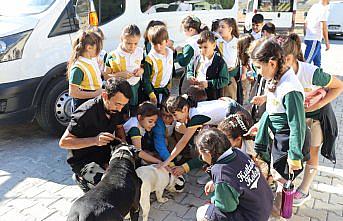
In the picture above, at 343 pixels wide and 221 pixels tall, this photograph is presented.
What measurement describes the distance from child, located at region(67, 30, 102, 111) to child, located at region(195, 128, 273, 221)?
171 centimetres

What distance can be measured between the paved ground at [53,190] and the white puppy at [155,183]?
99 millimetres

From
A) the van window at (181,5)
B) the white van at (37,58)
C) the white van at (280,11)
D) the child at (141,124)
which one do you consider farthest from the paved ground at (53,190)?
the white van at (280,11)

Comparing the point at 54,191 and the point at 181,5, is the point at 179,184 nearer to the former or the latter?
the point at 54,191

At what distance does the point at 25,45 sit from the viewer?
4.25 m

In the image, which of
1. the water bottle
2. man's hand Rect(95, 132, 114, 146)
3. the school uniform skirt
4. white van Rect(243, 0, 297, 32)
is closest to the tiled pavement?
the water bottle

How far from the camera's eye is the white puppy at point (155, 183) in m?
3.01

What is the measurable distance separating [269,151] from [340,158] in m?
1.75

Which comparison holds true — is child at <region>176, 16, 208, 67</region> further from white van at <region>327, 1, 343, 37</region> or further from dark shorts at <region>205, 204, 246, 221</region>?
white van at <region>327, 1, 343, 37</region>

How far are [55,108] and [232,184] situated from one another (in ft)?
10.1

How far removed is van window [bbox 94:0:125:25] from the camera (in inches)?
195

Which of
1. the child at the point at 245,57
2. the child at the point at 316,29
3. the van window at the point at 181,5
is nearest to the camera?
the child at the point at 245,57

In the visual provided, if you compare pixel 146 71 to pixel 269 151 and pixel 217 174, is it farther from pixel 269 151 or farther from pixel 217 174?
pixel 217 174

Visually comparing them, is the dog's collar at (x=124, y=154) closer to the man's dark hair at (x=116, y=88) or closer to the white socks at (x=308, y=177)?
the man's dark hair at (x=116, y=88)

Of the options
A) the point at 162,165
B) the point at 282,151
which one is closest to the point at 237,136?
the point at 282,151
